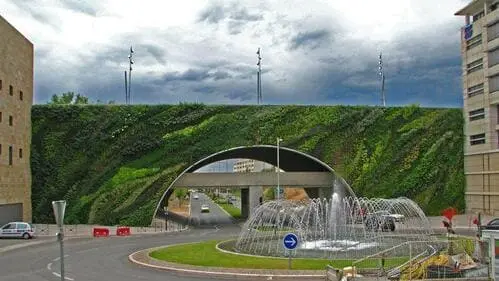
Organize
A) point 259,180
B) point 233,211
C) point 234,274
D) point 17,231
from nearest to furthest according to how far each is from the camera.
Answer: point 234,274 < point 17,231 < point 259,180 < point 233,211

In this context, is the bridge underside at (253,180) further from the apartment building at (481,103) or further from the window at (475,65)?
the window at (475,65)

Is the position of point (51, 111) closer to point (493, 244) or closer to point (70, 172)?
point (70, 172)

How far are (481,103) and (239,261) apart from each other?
45.0 metres

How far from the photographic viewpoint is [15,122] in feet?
177

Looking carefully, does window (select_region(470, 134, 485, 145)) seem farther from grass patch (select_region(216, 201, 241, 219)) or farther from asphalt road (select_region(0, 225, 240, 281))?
asphalt road (select_region(0, 225, 240, 281))

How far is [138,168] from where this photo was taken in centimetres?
5953

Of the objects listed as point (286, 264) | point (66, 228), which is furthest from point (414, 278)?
point (66, 228)

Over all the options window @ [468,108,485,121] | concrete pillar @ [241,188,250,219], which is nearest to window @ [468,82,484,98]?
window @ [468,108,485,121]

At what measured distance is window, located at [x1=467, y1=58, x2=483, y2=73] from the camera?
61688 millimetres

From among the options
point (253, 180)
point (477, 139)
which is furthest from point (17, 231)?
point (477, 139)

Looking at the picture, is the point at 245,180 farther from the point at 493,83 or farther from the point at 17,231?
the point at 493,83

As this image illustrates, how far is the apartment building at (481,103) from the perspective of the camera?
193ft

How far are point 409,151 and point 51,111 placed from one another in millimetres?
38742

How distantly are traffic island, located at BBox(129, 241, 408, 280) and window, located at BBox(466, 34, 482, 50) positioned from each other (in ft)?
146
